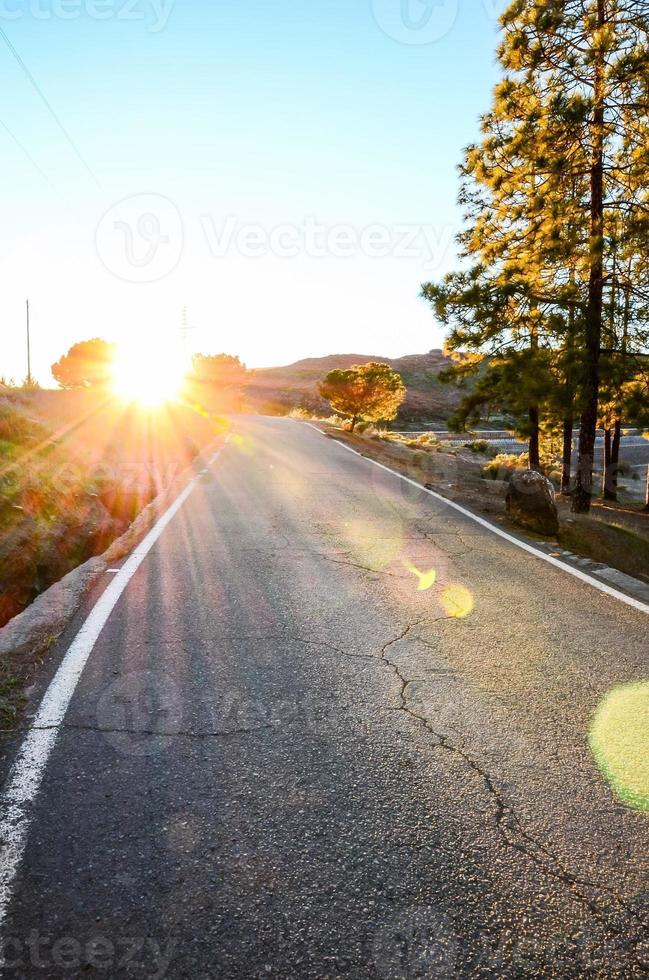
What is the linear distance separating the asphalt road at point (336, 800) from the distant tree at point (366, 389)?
26466mm

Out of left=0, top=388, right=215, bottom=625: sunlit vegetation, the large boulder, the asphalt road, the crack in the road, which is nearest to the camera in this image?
the asphalt road

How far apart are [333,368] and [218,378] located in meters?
41.2

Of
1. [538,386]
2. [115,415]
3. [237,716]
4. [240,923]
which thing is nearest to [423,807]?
[240,923]

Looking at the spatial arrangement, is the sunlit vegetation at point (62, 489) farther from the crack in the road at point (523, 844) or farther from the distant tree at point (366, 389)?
the distant tree at point (366, 389)

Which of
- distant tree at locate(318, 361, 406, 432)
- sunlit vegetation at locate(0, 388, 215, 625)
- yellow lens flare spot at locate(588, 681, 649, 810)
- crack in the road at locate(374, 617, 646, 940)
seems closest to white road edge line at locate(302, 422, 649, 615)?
yellow lens flare spot at locate(588, 681, 649, 810)

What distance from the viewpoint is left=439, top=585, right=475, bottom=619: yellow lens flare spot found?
5.24m

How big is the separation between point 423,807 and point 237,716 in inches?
46.1

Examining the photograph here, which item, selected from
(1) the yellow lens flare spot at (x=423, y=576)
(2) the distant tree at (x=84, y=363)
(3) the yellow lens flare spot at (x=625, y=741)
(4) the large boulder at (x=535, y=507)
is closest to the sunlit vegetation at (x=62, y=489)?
(1) the yellow lens flare spot at (x=423, y=576)

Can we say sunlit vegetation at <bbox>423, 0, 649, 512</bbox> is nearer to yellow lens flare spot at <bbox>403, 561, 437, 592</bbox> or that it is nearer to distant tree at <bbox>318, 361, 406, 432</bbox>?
yellow lens flare spot at <bbox>403, 561, 437, 592</bbox>

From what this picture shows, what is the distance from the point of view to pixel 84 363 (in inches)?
2383

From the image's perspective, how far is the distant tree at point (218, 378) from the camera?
217 feet

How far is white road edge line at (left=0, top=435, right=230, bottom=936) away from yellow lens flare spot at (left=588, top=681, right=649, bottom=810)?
2.59 m

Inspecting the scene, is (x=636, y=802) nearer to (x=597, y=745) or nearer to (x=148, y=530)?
(x=597, y=745)

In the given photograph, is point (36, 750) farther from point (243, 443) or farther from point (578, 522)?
point (243, 443)
